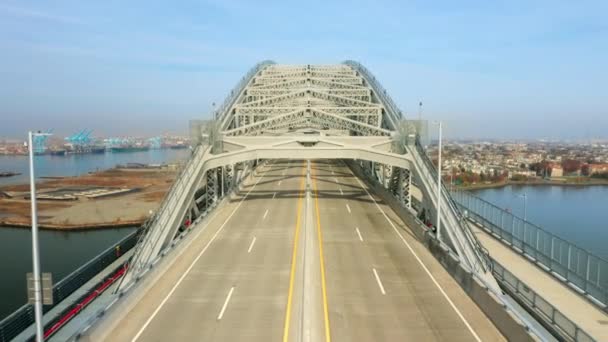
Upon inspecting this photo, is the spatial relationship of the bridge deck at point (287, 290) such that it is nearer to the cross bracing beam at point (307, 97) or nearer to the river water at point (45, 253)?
the river water at point (45, 253)

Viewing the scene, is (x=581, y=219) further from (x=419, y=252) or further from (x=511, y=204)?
(x=419, y=252)

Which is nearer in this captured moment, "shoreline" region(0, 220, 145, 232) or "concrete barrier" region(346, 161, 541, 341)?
"concrete barrier" region(346, 161, 541, 341)

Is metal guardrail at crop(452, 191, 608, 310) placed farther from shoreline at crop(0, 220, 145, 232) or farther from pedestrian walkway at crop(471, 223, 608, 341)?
shoreline at crop(0, 220, 145, 232)

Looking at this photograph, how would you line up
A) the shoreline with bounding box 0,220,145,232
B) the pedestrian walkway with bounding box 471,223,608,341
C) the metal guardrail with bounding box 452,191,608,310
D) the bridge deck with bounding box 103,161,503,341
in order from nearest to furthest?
1. the bridge deck with bounding box 103,161,503,341
2. the pedestrian walkway with bounding box 471,223,608,341
3. the metal guardrail with bounding box 452,191,608,310
4. the shoreline with bounding box 0,220,145,232

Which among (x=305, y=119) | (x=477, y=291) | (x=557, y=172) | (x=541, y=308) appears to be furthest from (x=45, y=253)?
(x=557, y=172)

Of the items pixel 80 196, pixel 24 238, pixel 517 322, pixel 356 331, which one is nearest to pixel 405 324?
pixel 356 331

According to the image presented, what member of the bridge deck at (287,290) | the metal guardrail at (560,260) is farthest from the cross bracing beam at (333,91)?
the bridge deck at (287,290)

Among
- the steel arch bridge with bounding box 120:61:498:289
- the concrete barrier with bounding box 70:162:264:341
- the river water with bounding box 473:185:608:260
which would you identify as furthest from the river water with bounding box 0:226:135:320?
the river water with bounding box 473:185:608:260
